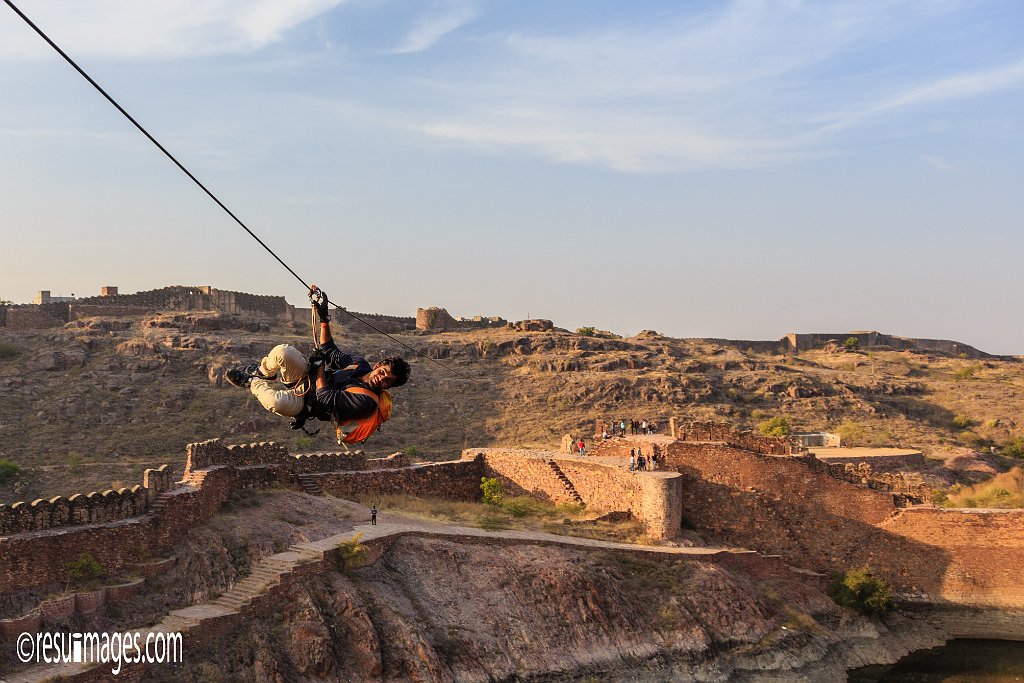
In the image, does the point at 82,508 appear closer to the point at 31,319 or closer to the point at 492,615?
the point at 492,615

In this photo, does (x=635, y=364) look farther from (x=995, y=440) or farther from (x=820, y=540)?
(x=820, y=540)

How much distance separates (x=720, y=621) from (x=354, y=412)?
1746 centimetres

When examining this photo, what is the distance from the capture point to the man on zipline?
1059 centimetres

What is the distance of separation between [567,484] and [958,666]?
1078 cm

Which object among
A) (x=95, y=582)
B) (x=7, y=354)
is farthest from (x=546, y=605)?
(x=7, y=354)

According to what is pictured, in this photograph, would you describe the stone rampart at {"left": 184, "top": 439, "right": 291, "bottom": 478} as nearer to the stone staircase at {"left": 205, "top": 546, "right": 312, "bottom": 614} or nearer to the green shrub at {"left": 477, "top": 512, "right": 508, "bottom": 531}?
the stone staircase at {"left": 205, "top": 546, "right": 312, "bottom": 614}

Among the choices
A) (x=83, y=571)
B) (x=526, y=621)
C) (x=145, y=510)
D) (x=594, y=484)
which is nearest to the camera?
(x=83, y=571)

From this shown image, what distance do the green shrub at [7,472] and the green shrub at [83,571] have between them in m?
14.7

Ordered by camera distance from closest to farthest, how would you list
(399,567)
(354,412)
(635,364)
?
(354,412), (399,567), (635,364)

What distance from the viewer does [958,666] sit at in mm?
27359

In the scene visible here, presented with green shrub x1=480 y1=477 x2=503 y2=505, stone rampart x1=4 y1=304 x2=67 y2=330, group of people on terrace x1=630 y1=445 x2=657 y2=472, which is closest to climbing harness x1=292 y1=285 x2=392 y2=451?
group of people on terrace x1=630 y1=445 x2=657 y2=472

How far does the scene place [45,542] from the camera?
65.6ft

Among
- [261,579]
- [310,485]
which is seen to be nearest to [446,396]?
[310,485]

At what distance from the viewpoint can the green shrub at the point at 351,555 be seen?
22438 millimetres
